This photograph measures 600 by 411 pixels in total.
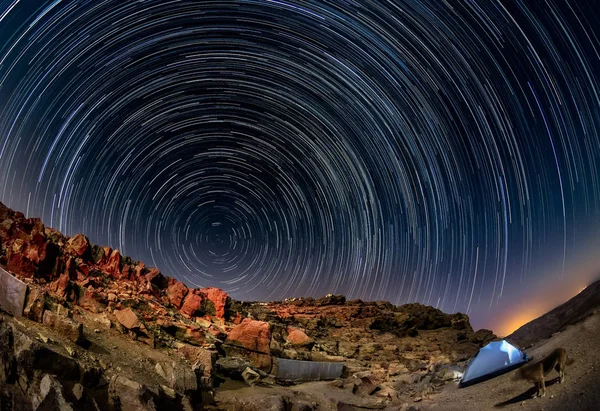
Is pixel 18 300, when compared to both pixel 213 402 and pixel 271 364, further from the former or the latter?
pixel 271 364

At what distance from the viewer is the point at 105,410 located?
9.59 meters

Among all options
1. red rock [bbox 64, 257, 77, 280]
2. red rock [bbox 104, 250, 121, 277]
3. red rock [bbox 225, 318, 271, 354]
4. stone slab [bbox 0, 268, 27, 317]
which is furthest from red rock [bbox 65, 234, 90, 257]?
stone slab [bbox 0, 268, 27, 317]

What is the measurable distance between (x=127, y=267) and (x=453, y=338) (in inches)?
1631

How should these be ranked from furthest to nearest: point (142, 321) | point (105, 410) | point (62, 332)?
point (142, 321) → point (62, 332) → point (105, 410)

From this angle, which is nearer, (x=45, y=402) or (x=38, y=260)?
(x=45, y=402)

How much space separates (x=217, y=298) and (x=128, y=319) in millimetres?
14699

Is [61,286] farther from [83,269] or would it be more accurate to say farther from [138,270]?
[138,270]

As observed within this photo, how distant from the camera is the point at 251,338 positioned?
2388cm

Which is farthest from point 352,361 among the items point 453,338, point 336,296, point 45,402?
point 336,296

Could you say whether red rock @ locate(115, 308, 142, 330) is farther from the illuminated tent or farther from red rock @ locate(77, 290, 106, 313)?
the illuminated tent

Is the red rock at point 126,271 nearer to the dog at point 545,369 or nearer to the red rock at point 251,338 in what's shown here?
the red rock at point 251,338

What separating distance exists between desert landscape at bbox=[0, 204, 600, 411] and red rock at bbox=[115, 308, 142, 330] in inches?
2.1

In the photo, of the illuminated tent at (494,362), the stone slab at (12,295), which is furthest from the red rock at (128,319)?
the illuminated tent at (494,362)

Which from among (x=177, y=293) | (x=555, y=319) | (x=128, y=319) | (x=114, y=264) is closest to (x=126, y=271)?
(x=114, y=264)
